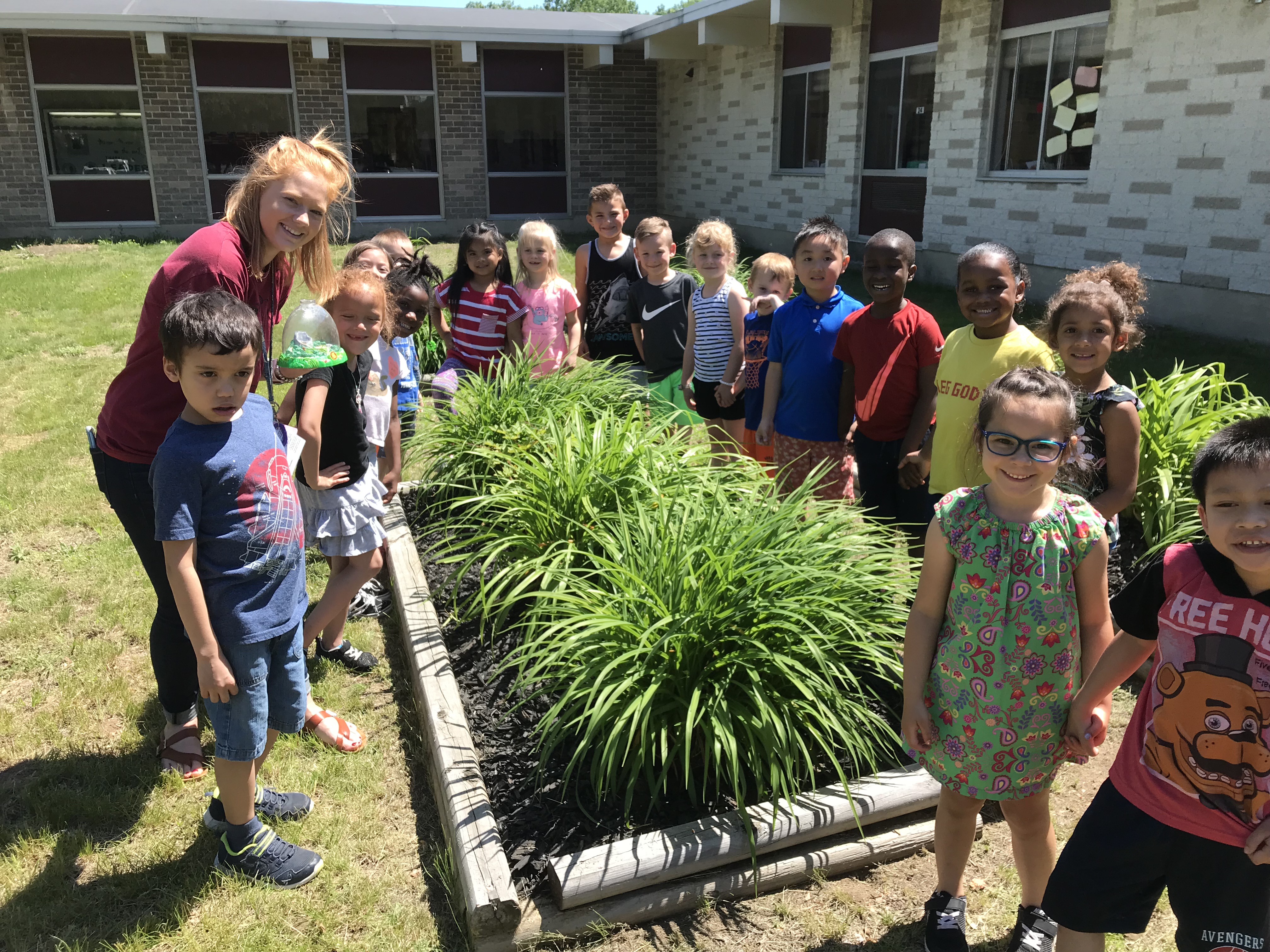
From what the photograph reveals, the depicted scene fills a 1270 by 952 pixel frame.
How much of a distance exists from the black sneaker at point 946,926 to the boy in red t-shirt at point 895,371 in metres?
1.60

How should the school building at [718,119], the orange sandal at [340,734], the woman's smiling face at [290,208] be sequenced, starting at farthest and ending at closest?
1. the school building at [718,119]
2. the orange sandal at [340,734]
3. the woman's smiling face at [290,208]

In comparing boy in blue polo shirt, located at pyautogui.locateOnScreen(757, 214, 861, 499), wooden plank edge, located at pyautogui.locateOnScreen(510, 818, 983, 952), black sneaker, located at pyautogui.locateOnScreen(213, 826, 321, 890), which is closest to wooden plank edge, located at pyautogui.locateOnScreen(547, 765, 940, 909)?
wooden plank edge, located at pyautogui.locateOnScreen(510, 818, 983, 952)

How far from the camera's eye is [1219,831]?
71.3 inches

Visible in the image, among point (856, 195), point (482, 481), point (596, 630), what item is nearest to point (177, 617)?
point (596, 630)

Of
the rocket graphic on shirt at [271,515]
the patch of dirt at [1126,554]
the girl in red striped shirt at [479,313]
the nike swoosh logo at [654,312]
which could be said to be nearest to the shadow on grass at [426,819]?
the rocket graphic on shirt at [271,515]

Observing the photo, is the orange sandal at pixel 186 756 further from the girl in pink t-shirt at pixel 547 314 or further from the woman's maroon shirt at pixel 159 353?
the girl in pink t-shirt at pixel 547 314

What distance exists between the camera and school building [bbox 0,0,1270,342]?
8.66 metres

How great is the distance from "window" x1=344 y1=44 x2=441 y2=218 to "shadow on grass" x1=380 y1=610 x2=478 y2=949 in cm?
1704

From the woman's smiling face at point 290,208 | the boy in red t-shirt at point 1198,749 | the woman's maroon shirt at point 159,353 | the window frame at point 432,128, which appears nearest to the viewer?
the boy in red t-shirt at point 1198,749

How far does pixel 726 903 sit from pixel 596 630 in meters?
0.84

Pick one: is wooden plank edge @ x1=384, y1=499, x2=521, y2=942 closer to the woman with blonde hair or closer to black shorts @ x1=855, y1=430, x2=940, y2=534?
the woman with blonde hair

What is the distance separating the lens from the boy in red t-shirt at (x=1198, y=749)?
68.6 inches

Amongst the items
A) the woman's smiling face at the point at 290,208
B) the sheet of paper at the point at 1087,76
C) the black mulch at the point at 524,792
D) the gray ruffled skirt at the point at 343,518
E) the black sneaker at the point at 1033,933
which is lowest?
the black sneaker at the point at 1033,933

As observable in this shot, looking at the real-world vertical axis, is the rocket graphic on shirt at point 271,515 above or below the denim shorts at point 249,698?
above
